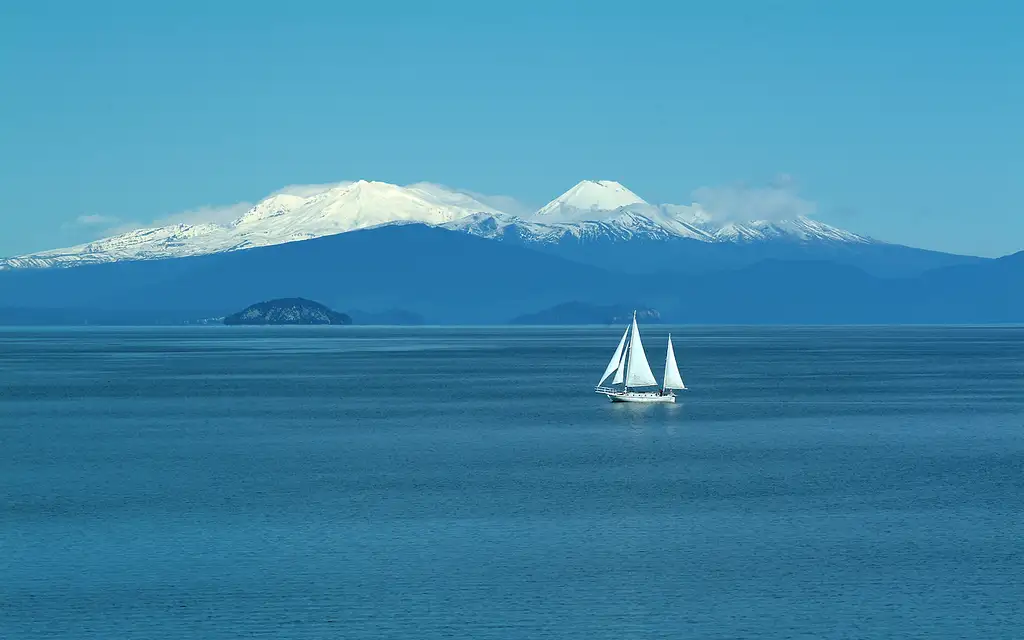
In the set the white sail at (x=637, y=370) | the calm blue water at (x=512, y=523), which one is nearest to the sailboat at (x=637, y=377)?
the white sail at (x=637, y=370)

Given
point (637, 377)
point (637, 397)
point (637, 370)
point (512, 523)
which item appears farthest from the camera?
point (637, 370)

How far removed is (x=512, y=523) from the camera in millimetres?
51188

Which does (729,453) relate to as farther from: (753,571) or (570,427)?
(753,571)

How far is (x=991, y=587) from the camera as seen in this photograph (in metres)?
40.9

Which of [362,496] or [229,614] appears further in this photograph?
[362,496]

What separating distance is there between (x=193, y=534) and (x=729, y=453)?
112ft

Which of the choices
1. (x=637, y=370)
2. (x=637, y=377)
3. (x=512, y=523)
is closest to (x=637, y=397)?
(x=637, y=377)

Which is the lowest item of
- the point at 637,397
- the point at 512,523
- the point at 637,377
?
the point at 512,523

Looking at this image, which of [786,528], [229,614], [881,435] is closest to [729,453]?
[881,435]

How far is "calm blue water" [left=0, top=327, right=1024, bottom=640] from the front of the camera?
124 feet

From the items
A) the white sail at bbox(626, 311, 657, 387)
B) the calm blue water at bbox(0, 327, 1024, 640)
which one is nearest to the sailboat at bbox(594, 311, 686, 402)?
the white sail at bbox(626, 311, 657, 387)

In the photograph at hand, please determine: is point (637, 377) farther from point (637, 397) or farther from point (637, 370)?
point (637, 397)

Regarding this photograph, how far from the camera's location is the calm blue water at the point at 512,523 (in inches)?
1491

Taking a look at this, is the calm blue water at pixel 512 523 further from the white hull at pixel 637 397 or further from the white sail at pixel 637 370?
the white sail at pixel 637 370
